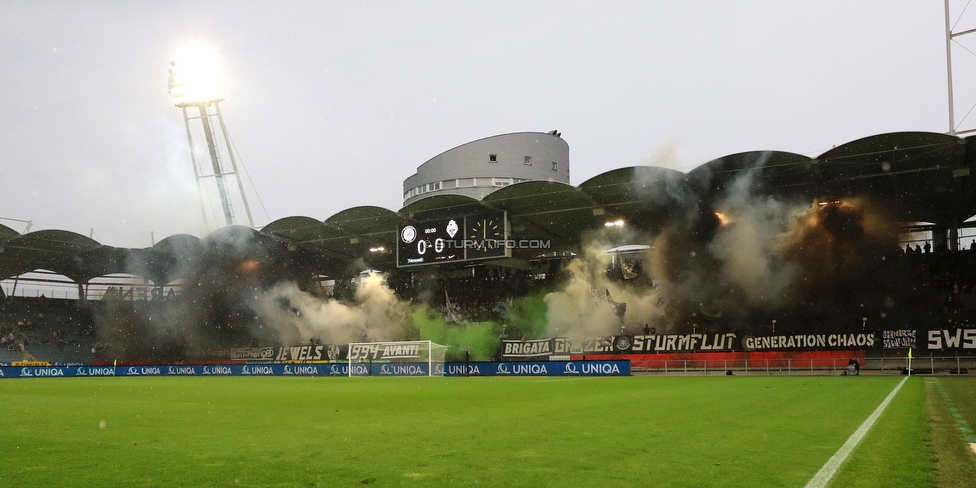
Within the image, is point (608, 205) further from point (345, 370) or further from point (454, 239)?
point (345, 370)

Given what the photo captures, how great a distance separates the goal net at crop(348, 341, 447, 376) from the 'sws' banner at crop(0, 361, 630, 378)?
0.20 feet

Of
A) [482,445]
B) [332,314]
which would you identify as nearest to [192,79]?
[332,314]

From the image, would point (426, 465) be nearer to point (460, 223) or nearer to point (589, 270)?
point (460, 223)

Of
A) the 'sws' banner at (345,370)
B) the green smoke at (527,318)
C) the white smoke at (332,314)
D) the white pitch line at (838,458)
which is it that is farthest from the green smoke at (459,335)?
the white pitch line at (838,458)

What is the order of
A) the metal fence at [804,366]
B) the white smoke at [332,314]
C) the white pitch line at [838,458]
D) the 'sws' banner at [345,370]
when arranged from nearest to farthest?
the white pitch line at [838,458] < the metal fence at [804,366] < the 'sws' banner at [345,370] < the white smoke at [332,314]

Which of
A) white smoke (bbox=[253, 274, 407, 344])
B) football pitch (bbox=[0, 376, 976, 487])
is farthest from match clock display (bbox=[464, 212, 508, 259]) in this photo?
football pitch (bbox=[0, 376, 976, 487])

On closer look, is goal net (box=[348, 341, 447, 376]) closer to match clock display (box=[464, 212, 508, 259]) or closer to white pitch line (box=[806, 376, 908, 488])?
match clock display (box=[464, 212, 508, 259])

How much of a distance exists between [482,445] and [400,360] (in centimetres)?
3736

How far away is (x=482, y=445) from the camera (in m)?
8.47

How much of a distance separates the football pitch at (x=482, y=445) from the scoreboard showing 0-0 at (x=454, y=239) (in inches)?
1234

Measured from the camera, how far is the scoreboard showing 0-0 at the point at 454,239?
46000 millimetres

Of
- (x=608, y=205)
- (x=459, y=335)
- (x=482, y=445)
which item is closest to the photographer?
(x=482, y=445)

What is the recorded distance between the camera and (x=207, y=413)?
14.0 m

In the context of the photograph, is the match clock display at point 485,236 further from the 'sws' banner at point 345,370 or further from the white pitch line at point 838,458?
the white pitch line at point 838,458
